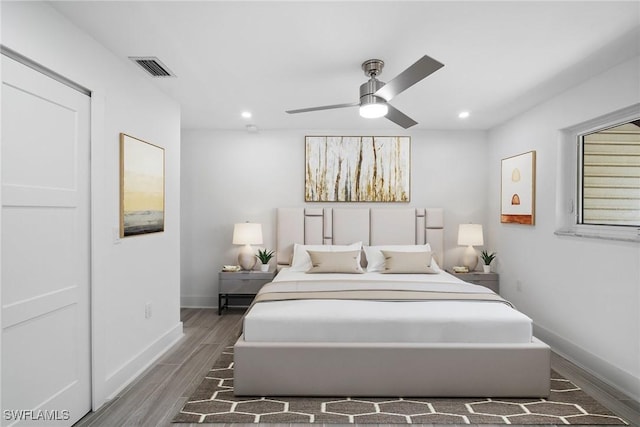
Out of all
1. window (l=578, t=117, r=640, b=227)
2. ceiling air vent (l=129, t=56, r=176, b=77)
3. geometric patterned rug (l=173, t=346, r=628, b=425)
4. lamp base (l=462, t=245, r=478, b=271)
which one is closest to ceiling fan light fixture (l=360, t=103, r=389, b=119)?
ceiling air vent (l=129, t=56, r=176, b=77)

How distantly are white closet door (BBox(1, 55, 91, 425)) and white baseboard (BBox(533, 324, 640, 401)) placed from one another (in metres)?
3.66

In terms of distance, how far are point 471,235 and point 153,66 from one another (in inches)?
153

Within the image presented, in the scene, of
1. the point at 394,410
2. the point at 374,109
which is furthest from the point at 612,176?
the point at 394,410

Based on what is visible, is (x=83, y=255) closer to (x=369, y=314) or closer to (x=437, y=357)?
(x=369, y=314)

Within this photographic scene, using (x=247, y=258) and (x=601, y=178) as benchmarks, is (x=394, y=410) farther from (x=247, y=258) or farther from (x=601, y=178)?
(x=247, y=258)

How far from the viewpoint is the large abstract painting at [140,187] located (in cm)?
272

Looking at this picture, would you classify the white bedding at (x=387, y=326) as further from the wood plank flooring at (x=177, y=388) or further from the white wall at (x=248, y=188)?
the white wall at (x=248, y=188)

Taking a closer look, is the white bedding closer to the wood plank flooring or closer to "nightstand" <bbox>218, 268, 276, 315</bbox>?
the wood plank flooring

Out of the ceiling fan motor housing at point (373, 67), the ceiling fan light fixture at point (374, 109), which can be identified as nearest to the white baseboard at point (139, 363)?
the ceiling fan light fixture at point (374, 109)

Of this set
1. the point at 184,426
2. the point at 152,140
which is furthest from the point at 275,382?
the point at 152,140

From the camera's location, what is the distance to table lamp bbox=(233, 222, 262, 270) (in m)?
4.56

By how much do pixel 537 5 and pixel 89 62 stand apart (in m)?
2.68

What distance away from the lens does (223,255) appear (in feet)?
16.2

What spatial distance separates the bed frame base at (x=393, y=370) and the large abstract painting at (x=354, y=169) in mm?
2696
